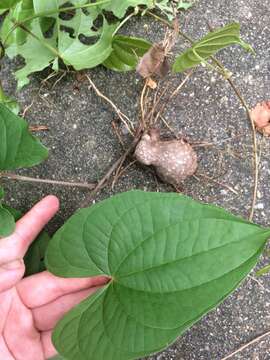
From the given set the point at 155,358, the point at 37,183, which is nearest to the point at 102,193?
the point at 37,183

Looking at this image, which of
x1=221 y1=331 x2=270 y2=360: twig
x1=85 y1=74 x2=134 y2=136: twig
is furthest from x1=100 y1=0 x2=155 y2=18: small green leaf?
x1=221 y1=331 x2=270 y2=360: twig

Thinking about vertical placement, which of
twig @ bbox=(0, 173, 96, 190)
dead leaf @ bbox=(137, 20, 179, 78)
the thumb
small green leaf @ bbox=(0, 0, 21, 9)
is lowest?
the thumb

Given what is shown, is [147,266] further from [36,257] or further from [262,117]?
[262,117]

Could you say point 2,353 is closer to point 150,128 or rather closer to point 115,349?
point 115,349

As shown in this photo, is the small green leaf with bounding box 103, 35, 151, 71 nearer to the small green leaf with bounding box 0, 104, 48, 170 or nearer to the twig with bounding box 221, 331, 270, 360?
the small green leaf with bounding box 0, 104, 48, 170

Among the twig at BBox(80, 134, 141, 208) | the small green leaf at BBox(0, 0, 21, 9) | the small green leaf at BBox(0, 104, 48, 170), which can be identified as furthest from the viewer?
the twig at BBox(80, 134, 141, 208)

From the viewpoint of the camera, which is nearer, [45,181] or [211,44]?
[211,44]

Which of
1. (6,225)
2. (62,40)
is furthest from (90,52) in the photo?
(6,225)
